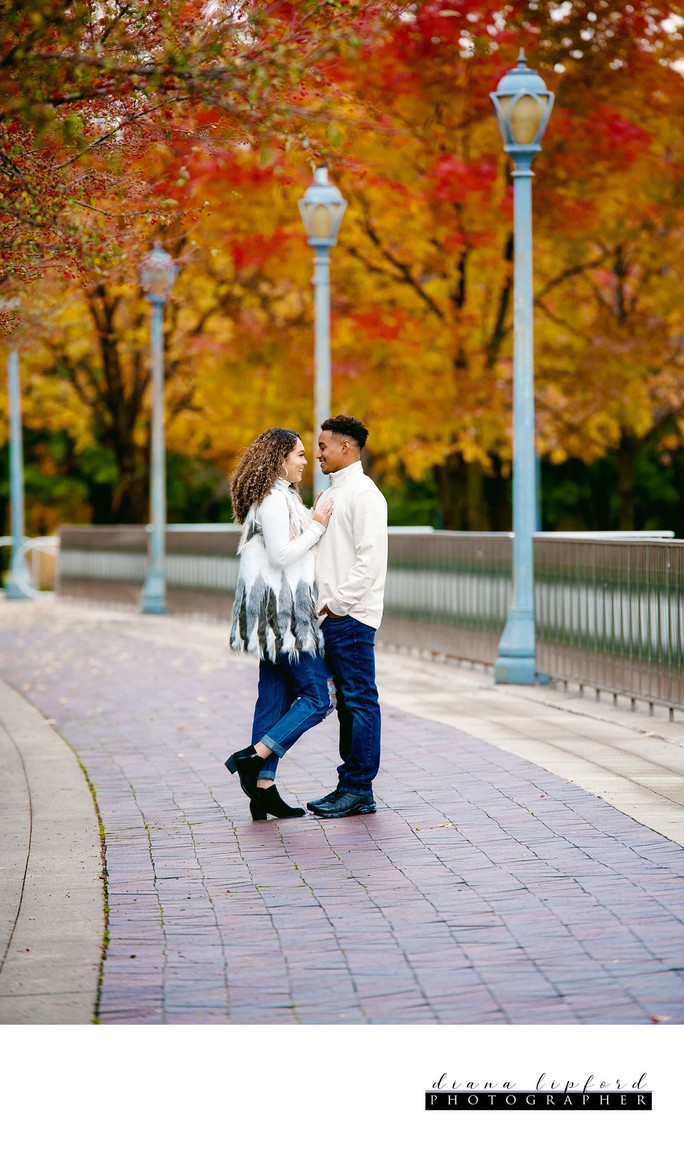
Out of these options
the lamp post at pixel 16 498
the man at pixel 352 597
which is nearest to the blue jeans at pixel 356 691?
the man at pixel 352 597

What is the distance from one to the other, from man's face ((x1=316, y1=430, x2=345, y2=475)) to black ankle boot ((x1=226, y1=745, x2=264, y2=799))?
136 centimetres

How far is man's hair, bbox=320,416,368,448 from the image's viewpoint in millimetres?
8273

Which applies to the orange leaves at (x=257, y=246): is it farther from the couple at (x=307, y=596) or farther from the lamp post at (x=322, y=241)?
the couple at (x=307, y=596)

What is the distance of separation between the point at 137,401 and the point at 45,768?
2277 centimetres

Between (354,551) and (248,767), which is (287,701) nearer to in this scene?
(248,767)

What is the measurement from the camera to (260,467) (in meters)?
8.16

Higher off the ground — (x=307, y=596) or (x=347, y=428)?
(x=347, y=428)

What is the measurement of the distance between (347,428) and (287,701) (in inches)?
52.2

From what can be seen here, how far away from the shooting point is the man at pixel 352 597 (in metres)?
8.17

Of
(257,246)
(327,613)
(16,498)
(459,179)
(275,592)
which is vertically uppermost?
Result: (459,179)

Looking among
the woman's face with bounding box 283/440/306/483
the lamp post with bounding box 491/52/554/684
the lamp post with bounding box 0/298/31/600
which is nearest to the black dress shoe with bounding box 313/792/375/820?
the woman's face with bounding box 283/440/306/483

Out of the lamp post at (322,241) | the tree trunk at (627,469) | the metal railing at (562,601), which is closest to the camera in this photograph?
the metal railing at (562,601)

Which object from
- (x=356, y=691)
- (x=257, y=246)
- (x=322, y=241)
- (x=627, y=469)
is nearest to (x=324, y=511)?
(x=356, y=691)

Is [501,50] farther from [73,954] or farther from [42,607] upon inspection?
[73,954]
